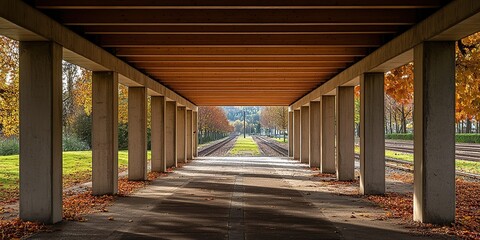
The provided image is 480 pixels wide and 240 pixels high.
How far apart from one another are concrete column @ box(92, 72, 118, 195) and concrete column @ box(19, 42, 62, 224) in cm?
474

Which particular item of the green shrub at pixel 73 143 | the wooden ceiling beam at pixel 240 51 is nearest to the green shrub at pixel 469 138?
the green shrub at pixel 73 143

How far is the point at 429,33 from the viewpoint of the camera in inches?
408

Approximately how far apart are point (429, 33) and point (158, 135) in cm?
1683

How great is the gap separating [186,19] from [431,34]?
194 inches

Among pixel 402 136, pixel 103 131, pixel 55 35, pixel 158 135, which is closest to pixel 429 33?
pixel 55 35

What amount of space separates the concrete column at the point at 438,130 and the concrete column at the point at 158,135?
1604cm

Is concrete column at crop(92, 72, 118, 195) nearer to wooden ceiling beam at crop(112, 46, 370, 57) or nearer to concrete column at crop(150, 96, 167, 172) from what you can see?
wooden ceiling beam at crop(112, 46, 370, 57)

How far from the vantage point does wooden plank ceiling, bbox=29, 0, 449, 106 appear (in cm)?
989

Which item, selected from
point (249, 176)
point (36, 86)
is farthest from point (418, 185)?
point (249, 176)

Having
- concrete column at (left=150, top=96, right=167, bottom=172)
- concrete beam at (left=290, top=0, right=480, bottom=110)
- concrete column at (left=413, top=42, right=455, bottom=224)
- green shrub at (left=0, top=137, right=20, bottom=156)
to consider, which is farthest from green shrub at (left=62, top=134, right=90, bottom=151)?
concrete column at (left=413, top=42, right=455, bottom=224)

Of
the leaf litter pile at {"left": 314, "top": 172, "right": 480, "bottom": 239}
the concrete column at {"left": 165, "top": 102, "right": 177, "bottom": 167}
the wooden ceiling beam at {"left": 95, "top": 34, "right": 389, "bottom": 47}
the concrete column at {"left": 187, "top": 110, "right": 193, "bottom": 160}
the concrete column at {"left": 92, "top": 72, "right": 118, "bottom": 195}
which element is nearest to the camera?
the leaf litter pile at {"left": 314, "top": 172, "right": 480, "bottom": 239}

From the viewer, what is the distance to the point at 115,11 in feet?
36.8

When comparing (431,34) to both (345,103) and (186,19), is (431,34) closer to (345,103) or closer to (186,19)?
(186,19)

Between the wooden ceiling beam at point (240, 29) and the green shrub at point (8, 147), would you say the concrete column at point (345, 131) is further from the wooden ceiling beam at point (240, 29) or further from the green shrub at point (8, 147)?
the green shrub at point (8, 147)
